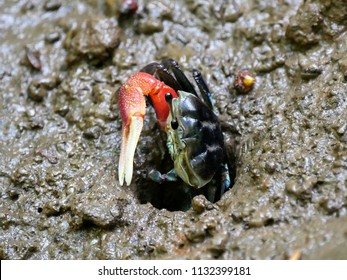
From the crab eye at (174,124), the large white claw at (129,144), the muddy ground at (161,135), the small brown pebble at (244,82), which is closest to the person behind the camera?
the muddy ground at (161,135)

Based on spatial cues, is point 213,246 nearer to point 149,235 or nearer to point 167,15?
point 149,235

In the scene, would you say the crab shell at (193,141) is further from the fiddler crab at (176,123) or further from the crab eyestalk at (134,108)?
the crab eyestalk at (134,108)


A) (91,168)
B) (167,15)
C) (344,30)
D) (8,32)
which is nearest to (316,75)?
(344,30)

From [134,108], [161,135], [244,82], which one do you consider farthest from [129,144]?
[244,82]

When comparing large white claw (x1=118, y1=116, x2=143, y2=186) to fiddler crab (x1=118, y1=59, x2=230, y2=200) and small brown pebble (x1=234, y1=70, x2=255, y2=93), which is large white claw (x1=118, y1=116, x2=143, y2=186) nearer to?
fiddler crab (x1=118, y1=59, x2=230, y2=200)

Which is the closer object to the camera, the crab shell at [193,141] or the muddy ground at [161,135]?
the muddy ground at [161,135]

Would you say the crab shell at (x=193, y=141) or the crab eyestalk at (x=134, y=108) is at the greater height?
the crab eyestalk at (x=134, y=108)

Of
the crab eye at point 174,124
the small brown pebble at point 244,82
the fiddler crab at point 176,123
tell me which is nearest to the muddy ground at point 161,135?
the small brown pebble at point 244,82
